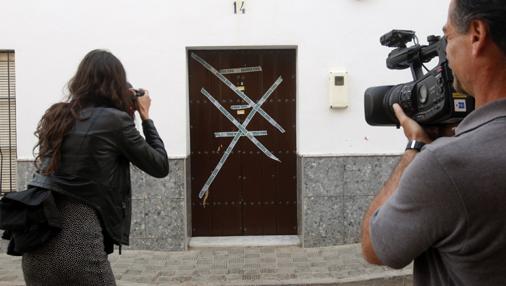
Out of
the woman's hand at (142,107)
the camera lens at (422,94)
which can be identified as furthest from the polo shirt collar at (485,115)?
the woman's hand at (142,107)

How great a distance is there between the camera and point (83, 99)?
269 cm

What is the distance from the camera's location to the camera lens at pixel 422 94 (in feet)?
5.56

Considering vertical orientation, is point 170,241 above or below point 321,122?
below

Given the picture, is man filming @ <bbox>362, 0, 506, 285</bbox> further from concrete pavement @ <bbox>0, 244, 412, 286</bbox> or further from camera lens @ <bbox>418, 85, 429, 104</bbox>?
concrete pavement @ <bbox>0, 244, 412, 286</bbox>

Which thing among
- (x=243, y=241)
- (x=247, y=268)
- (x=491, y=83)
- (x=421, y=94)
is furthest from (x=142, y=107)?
(x=243, y=241)

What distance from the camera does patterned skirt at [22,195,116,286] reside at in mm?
2457

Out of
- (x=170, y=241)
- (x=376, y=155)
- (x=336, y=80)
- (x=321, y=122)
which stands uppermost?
(x=336, y=80)

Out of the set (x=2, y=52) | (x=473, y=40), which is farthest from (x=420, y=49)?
(x=2, y=52)

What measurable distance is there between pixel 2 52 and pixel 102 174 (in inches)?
171

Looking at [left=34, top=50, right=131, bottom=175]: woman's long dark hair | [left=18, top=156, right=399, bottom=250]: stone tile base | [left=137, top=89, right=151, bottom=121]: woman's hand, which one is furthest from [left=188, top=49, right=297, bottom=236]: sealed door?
[left=34, top=50, right=131, bottom=175]: woman's long dark hair

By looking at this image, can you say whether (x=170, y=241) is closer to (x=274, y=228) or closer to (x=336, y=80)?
(x=274, y=228)

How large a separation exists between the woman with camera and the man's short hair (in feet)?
5.81

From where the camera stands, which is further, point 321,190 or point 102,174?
point 321,190

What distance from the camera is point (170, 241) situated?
→ 6.18 m
